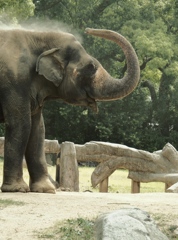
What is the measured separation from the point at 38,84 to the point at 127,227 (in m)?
3.95

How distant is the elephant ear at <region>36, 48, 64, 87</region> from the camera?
9.86m

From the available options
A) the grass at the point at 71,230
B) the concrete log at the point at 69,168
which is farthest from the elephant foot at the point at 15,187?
the concrete log at the point at 69,168

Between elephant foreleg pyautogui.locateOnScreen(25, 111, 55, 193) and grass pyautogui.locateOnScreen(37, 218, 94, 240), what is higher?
elephant foreleg pyautogui.locateOnScreen(25, 111, 55, 193)

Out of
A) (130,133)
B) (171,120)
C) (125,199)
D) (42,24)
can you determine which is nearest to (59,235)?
(125,199)

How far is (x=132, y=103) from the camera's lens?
32.6 meters

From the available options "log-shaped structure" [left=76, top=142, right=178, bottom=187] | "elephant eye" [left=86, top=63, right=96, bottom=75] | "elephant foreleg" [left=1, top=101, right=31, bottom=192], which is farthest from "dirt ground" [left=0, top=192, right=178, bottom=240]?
"log-shaped structure" [left=76, top=142, right=178, bottom=187]

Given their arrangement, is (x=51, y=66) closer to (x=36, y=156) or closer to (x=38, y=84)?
(x=38, y=84)

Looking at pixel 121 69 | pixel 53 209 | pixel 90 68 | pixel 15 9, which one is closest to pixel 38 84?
pixel 90 68

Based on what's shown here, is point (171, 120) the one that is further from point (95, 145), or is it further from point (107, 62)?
point (95, 145)

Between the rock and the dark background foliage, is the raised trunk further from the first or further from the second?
the dark background foliage

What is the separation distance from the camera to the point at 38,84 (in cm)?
1003

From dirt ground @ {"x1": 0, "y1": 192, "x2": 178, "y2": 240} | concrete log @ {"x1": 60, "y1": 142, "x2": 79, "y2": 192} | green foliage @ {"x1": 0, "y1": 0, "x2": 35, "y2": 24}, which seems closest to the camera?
dirt ground @ {"x1": 0, "y1": 192, "x2": 178, "y2": 240}

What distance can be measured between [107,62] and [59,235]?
1045 inches

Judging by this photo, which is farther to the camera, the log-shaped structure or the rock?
the log-shaped structure
